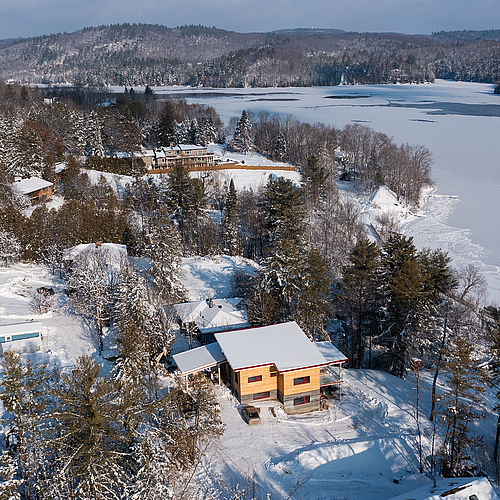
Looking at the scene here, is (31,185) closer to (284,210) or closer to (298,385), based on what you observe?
(284,210)

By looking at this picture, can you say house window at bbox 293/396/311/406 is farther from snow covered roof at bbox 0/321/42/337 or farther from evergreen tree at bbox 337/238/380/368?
snow covered roof at bbox 0/321/42/337

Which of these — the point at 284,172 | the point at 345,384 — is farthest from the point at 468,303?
the point at 284,172

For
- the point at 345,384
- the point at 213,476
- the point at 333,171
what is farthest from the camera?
the point at 333,171

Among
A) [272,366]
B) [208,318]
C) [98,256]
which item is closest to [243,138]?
[98,256]

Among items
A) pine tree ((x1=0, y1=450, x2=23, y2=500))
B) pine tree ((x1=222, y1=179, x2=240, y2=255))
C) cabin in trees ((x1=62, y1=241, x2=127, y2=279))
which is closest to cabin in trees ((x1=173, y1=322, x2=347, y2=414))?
cabin in trees ((x1=62, y1=241, x2=127, y2=279))

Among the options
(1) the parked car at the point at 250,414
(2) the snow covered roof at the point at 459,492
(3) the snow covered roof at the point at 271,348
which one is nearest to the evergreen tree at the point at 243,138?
(3) the snow covered roof at the point at 271,348

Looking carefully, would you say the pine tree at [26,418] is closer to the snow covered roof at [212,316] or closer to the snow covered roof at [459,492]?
the snow covered roof at [459,492]

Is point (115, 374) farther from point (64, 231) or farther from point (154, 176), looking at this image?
point (154, 176)
